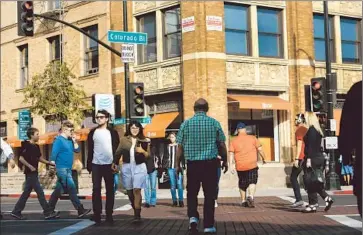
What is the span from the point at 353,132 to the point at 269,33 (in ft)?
65.7

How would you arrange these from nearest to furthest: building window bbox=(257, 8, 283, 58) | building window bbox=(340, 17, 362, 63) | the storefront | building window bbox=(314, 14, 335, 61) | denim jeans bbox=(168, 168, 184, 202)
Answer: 1. denim jeans bbox=(168, 168, 184, 202)
2. the storefront
3. building window bbox=(257, 8, 283, 58)
4. building window bbox=(314, 14, 335, 61)
5. building window bbox=(340, 17, 362, 63)

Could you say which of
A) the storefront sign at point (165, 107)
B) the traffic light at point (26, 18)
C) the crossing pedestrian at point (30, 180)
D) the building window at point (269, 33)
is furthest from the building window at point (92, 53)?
the crossing pedestrian at point (30, 180)

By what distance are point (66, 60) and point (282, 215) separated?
19604 mm

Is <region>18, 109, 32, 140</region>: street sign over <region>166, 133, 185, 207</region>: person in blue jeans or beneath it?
over

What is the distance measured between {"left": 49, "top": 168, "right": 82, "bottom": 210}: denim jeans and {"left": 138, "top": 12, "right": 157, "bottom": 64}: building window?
43.9ft

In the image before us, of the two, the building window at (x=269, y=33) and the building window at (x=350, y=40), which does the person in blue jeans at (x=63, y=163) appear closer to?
the building window at (x=269, y=33)

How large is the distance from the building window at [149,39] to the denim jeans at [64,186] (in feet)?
43.9

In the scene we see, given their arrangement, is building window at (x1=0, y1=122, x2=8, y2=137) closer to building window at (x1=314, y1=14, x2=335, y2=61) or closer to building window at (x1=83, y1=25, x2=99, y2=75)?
building window at (x1=83, y1=25, x2=99, y2=75)

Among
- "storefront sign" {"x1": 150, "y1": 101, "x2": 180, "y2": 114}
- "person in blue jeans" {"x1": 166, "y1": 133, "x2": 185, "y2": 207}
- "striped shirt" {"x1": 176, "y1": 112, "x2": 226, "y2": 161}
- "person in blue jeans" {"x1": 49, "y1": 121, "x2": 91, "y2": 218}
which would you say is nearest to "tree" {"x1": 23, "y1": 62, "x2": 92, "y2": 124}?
"storefront sign" {"x1": 150, "y1": 101, "x2": 180, "y2": 114}

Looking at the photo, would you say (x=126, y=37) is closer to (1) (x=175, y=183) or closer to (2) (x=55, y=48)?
(1) (x=175, y=183)

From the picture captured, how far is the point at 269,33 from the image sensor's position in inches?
961

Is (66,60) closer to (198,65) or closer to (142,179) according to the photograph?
(198,65)

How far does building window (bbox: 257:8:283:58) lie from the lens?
24.2m

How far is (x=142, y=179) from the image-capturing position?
391 inches
